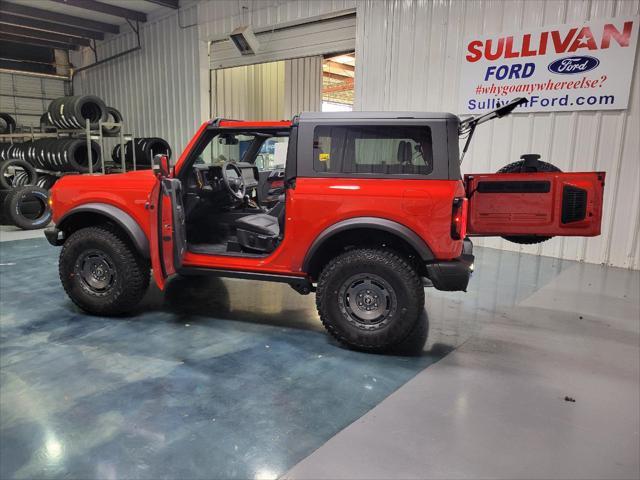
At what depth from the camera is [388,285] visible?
3.13 metres

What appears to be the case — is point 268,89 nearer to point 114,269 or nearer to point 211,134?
point 211,134

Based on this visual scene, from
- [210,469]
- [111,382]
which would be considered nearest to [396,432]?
[210,469]

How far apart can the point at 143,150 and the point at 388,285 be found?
9.69 m

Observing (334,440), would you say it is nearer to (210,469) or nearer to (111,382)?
(210,469)

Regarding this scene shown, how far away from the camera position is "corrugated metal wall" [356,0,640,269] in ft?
19.5

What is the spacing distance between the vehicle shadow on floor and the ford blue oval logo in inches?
170

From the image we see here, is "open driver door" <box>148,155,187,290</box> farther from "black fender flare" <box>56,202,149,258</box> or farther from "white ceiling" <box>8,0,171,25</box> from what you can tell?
"white ceiling" <box>8,0,171,25</box>

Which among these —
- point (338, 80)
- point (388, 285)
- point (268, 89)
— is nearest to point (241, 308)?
point (388, 285)

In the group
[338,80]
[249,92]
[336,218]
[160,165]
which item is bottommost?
[336,218]

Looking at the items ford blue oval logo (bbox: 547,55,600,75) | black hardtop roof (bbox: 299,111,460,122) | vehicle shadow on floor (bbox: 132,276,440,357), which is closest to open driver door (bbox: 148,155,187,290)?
vehicle shadow on floor (bbox: 132,276,440,357)

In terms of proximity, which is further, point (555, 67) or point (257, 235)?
point (555, 67)

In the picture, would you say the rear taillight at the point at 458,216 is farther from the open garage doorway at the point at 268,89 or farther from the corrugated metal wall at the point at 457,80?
the open garage doorway at the point at 268,89

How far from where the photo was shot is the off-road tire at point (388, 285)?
10.1 feet

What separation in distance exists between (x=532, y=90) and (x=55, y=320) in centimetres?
652
